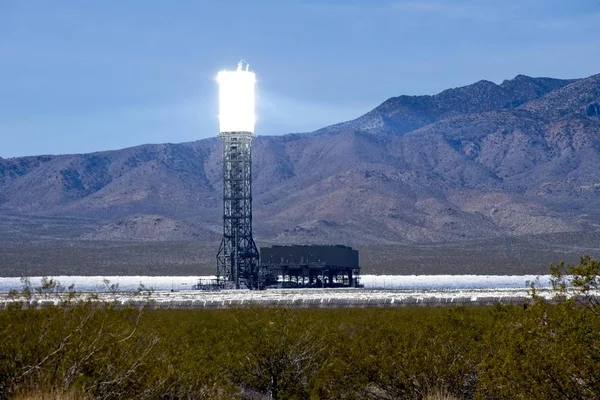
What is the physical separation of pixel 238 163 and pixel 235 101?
246 inches

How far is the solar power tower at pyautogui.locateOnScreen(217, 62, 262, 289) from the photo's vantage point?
108m

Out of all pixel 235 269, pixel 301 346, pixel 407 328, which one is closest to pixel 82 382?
pixel 301 346

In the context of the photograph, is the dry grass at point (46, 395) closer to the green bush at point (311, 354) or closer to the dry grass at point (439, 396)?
the green bush at point (311, 354)

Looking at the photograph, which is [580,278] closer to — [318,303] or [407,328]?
[407,328]

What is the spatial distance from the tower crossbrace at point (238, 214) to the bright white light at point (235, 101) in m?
0.87

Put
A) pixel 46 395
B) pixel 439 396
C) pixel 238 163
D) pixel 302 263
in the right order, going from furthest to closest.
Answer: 1. pixel 302 263
2. pixel 238 163
3. pixel 439 396
4. pixel 46 395

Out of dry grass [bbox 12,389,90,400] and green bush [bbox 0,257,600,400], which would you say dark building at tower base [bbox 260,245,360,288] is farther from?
dry grass [bbox 12,389,90,400]

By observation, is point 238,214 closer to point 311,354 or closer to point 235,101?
point 235,101

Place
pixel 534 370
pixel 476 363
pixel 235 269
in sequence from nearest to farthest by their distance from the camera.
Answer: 1. pixel 534 370
2. pixel 476 363
3. pixel 235 269

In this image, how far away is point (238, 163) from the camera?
108 metres

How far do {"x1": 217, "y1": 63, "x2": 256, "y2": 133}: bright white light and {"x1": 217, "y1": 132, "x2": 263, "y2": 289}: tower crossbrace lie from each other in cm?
87

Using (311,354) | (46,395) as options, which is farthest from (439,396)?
(46,395)

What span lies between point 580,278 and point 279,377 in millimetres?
12730

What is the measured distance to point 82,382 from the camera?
22.6 m
